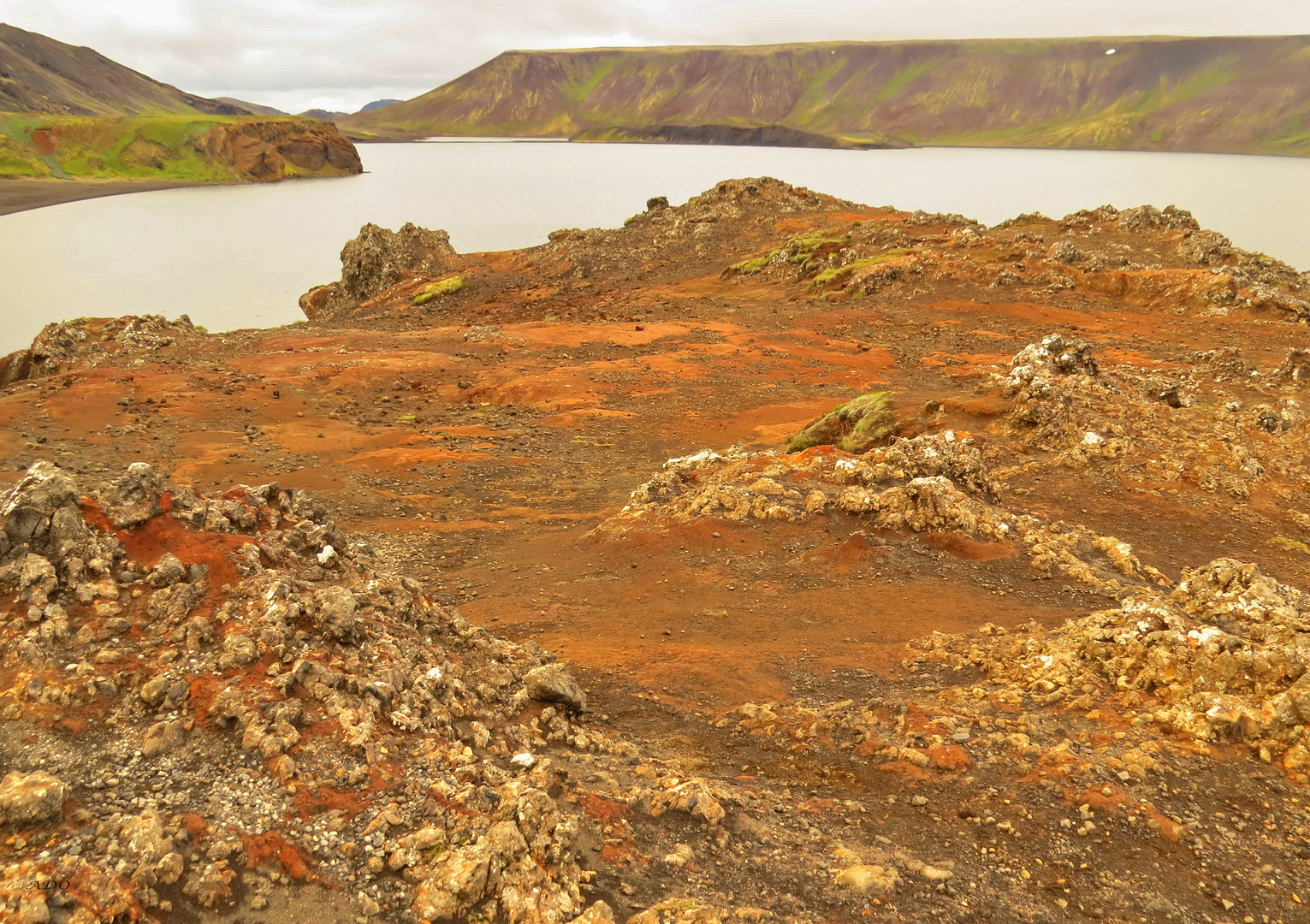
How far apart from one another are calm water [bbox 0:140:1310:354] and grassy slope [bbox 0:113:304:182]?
13.8 meters

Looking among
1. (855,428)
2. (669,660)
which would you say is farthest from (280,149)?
(669,660)

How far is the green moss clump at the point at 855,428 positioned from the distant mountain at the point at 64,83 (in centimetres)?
15938

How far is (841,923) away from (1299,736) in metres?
5.14

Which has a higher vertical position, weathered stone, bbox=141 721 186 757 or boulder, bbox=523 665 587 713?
weathered stone, bbox=141 721 186 757

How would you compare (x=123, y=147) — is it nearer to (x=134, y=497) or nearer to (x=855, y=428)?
(x=855, y=428)

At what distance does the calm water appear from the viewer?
51.5 metres

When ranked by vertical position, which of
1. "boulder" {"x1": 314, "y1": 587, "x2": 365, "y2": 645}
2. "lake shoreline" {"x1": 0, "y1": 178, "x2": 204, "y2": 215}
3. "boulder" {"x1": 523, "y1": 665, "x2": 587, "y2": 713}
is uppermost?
"lake shoreline" {"x1": 0, "y1": 178, "x2": 204, "y2": 215}

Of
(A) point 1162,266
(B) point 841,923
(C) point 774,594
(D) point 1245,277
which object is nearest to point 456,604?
(C) point 774,594

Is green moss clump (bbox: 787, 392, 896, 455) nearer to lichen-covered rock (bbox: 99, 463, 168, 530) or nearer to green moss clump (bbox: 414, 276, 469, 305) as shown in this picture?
lichen-covered rock (bbox: 99, 463, 168, 530)

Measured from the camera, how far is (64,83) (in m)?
161

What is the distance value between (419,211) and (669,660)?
8705cm

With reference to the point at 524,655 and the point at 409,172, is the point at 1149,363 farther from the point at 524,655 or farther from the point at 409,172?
the point at 409,172

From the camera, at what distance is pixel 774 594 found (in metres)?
12.0

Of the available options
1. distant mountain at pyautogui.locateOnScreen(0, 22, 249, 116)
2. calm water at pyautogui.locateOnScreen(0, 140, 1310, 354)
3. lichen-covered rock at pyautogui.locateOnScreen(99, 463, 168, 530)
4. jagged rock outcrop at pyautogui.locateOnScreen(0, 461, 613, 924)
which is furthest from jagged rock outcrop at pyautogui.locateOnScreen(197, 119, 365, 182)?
jagged rock outcrop at pyautogui.locateOnScreen(0, 461, 613, 924)
